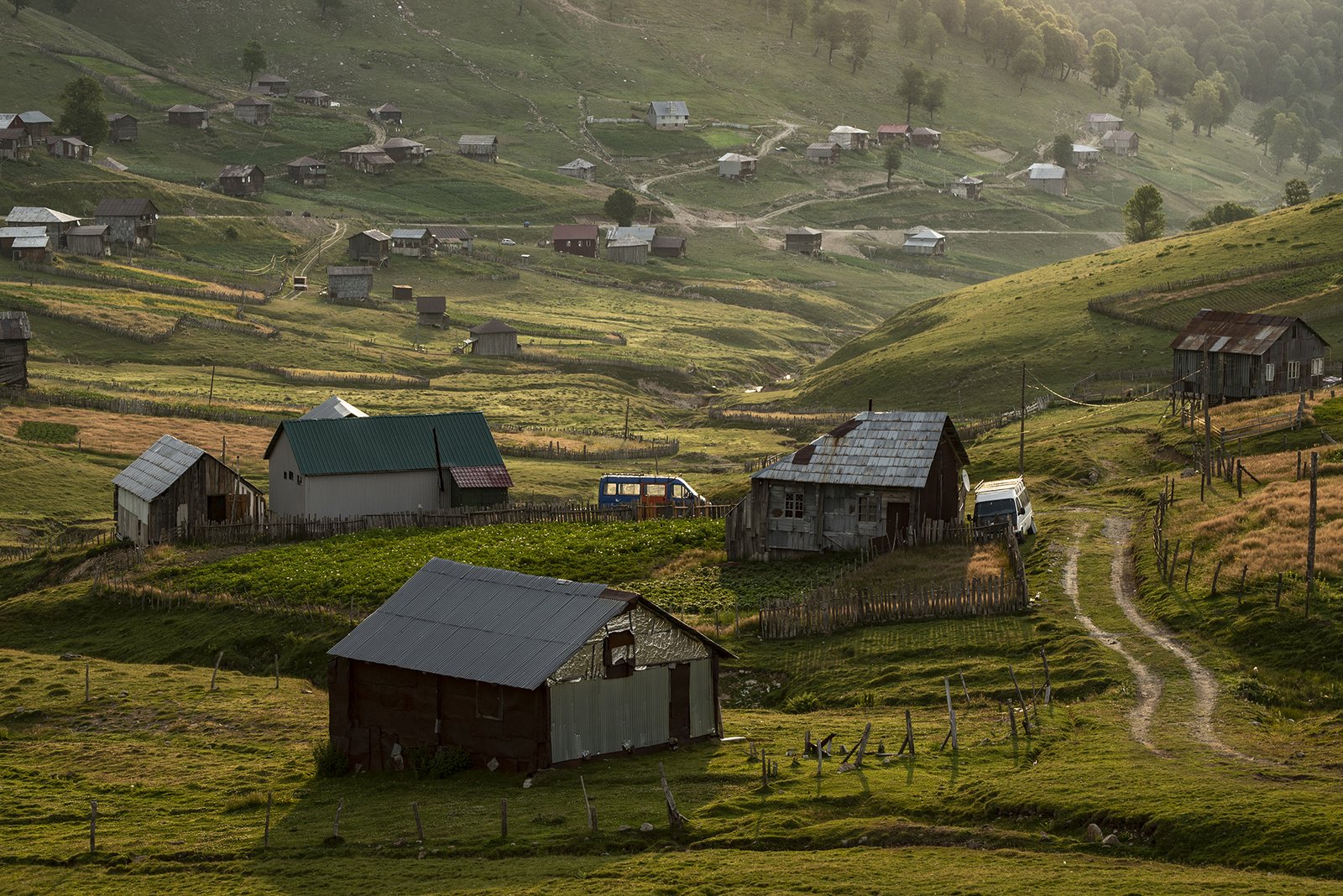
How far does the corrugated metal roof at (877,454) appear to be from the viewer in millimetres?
58844

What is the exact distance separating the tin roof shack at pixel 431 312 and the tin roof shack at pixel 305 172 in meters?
59.5

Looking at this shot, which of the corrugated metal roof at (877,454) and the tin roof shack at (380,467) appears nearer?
the corrugated metal roof at (877,454)

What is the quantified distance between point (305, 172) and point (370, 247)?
127 ft

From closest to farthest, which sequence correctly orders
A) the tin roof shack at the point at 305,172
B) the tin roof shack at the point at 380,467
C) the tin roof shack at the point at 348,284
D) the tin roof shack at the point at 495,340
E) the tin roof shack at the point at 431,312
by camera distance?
the tin roof shack at the point at 380,467, the tin roof shack at the point at 495,340, the tin roof shack at the point at 431,312, the tin roof shack at the point at 348,284, the tin roof shack at the point at 305,172

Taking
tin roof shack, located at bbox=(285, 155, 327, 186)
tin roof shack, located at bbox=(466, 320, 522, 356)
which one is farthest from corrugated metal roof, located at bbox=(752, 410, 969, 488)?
tin roof shack, located at bbox=(285, 155, 327, 186)

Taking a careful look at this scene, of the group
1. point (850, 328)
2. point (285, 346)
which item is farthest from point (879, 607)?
point (850, 328)

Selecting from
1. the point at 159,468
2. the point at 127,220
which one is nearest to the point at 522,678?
the point at 159,468

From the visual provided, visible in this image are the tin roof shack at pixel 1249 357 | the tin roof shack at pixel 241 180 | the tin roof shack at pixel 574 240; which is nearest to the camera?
the tin roof shack at pixel 1249 357

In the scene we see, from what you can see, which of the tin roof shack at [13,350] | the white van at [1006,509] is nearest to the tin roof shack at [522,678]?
the white van at [1006,509]

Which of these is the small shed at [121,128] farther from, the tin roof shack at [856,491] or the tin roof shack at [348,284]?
the tin roof shack at [856,491]

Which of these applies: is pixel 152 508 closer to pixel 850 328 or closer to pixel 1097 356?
pixel 1097 356

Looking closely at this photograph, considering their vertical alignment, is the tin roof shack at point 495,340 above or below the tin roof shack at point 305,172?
below

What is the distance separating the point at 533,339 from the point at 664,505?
74.1m

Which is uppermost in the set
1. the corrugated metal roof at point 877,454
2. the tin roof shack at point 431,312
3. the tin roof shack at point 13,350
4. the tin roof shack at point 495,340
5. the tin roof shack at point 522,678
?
the tin roof shack at point 431,312
